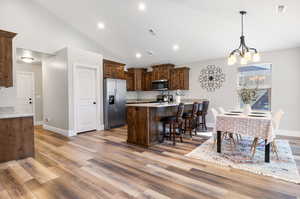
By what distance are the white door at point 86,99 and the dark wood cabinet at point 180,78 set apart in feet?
9.72

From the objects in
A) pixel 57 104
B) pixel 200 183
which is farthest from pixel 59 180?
pixel 57 104

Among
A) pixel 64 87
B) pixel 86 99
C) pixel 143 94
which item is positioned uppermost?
pixel 64 87

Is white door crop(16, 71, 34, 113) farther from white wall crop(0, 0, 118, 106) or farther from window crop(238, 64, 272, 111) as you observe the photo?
window crop(238, 64, 272, 111)

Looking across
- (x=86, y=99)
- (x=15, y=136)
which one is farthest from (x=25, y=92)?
(x=15, y=136)

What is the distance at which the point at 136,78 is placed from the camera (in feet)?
23.9

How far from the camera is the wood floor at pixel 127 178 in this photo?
76.8 inches

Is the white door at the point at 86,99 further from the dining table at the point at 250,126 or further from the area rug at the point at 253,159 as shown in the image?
the dining table at the point at 250,126

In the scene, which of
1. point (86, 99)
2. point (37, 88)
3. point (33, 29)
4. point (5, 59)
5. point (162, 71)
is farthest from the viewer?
point (162, 71)

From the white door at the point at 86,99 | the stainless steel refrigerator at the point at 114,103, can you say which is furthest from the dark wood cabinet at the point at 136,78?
the white door at the point at 86,99

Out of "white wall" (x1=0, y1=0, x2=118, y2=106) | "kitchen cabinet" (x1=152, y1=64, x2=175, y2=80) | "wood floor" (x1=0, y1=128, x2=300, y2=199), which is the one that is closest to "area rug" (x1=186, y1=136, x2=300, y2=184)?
"wood floor" (x1=0, y1=128, x2=300, y2=199)

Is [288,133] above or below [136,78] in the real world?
below

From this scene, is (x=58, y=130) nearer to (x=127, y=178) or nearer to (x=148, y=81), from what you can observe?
(x=127, y=178)

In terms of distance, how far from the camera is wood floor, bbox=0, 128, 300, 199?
1951mm

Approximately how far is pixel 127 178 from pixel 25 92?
5.98 m
